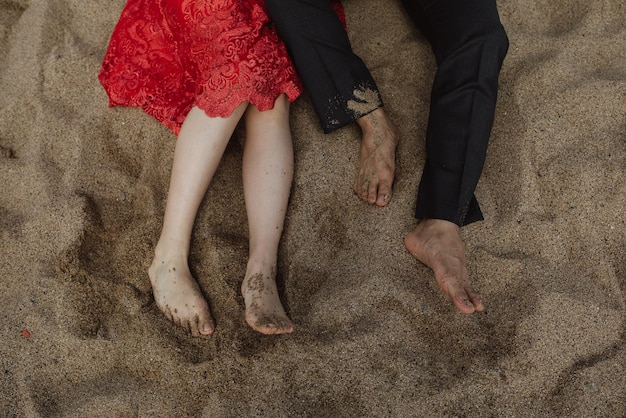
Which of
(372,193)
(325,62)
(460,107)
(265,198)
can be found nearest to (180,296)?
(265,198)

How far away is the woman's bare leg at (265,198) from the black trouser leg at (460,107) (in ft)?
1.24

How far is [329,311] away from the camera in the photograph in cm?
149

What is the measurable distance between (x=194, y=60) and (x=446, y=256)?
84cm

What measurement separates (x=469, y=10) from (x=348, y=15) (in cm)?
52

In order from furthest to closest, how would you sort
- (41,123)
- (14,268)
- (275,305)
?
(41,123)
(14,268)
(275,305)

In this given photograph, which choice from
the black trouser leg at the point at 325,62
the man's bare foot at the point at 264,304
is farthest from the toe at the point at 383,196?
the man's bare foot at the point at 264,304

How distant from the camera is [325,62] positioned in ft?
5.35

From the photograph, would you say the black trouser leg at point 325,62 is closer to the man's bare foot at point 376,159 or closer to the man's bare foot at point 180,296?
the man's bare foot at point 376,159

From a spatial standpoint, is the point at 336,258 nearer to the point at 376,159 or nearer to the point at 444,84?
the point at 376,159

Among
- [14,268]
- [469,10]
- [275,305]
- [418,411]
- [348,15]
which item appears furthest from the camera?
[348,15]

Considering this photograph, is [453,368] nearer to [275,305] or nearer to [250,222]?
[275,305]

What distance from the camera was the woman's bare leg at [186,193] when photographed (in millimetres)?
1530

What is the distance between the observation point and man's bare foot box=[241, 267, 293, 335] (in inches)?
55.0

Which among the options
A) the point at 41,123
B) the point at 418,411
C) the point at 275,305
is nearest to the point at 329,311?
the point at 275,305
